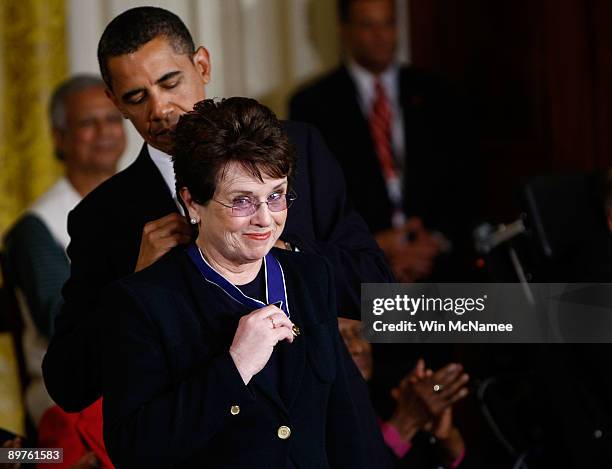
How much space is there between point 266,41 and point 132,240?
2406 mm

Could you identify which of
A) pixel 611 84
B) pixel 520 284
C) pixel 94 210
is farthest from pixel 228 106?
pixel 611 84

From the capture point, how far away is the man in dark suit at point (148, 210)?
175 centimetres

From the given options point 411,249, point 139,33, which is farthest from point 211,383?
point 411,249

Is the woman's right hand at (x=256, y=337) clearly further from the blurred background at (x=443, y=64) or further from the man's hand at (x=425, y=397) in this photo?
the blurred background at (x=443, y=64)

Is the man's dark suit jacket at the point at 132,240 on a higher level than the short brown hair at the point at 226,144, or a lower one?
lower

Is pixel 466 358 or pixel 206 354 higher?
pixel 206 354

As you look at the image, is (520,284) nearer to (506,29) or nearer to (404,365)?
(404,365)

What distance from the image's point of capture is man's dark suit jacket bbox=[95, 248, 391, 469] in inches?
60.3

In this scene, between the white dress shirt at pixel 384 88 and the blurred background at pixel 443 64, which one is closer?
the blurred background at pixel 443 64

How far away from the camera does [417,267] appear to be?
341cm

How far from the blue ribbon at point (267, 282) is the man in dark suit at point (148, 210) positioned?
0.24 feet

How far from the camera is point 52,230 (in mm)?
2664


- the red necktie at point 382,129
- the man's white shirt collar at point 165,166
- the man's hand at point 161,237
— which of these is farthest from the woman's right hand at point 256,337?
the red necktie at point 382,129

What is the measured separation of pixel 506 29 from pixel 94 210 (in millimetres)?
2649
